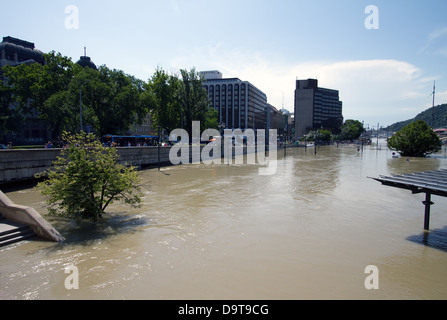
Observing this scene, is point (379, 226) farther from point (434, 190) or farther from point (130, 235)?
point (130, 235)

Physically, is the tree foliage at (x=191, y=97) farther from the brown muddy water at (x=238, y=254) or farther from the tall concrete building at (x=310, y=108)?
the tall concrete building at (x=310, y=108)

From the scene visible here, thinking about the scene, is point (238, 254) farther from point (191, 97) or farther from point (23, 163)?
point (191, 97)

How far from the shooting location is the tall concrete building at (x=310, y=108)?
187625 mm

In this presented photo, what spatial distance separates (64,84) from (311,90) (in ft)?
541

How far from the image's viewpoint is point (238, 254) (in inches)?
375

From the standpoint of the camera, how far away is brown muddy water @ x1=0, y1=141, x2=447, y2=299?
23.9 feet

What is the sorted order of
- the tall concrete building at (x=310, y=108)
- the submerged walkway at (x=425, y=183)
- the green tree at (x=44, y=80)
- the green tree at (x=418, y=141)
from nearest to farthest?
the submerged walkway at (x=425, y=183) → the green tree at (x=44, y=80) → the green tree at (x=418, y=141) → the tall concrete building at (x=310, y=108)

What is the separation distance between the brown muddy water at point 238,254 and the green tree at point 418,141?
54.5m

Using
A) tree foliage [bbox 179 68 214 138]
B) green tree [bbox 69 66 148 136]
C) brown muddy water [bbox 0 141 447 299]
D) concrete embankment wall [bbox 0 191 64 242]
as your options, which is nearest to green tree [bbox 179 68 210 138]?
tree foliage [bbox 179 68 214 138]

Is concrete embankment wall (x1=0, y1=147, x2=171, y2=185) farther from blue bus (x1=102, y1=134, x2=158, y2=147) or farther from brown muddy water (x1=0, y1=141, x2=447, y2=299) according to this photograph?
blue bus (x1=102, y1=134, x2=158, y2=147)

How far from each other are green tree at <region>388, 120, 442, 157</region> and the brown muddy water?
54493mm

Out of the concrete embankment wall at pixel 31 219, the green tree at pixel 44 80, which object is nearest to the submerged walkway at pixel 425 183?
the concrete embankment wall at pixel 31 219

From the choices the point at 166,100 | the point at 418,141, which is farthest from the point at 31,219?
the point at 418,141
